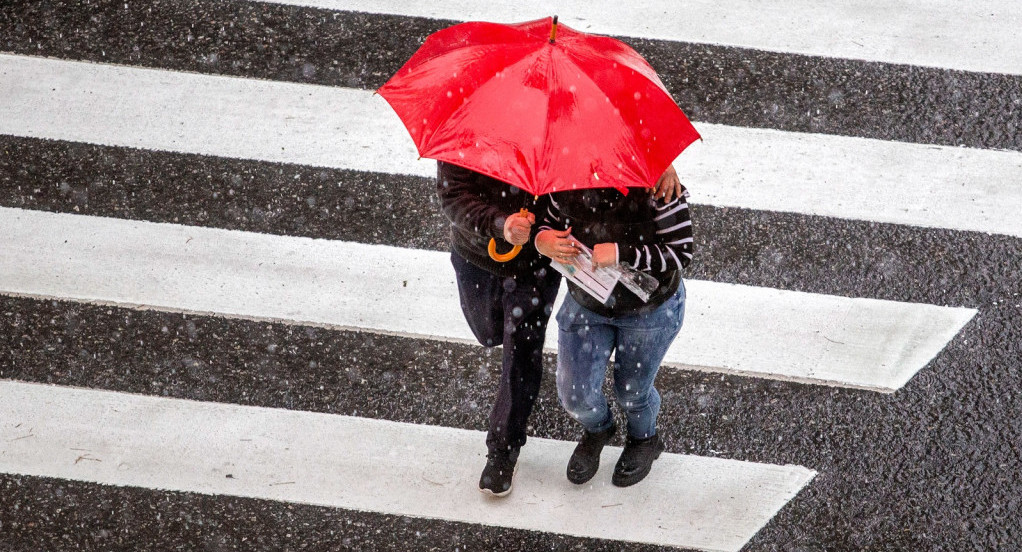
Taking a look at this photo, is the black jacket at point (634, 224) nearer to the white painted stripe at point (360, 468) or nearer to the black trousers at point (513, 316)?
the black trousers at point (513, 316)

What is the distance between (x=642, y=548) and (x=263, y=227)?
2.32 metres

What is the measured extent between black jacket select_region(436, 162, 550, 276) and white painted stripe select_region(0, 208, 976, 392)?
121 centimetres

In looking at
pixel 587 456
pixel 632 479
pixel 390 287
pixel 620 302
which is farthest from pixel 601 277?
pixel 390 287

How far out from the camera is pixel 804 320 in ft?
13.7

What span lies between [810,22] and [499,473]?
280 cm

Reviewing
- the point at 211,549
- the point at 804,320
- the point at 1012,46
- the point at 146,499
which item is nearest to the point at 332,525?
the point at 211,549

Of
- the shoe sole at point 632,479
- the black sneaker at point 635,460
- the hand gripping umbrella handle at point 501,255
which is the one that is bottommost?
the shoe sole at point 632,479

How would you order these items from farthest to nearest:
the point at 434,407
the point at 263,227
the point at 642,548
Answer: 1. the point at 263,227
2. the point at 434,407
3. the point at 642,548

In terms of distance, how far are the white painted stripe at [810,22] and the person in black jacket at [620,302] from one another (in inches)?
79.7

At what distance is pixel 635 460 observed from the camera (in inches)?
151

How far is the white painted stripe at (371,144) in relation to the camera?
4.31 meters

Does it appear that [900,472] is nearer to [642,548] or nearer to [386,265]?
[642,548]

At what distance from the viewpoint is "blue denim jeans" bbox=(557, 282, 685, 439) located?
3.02m

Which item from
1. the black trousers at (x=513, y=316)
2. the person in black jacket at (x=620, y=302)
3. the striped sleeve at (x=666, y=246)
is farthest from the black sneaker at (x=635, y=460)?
the striped sleeve at (x=666, y=246)
